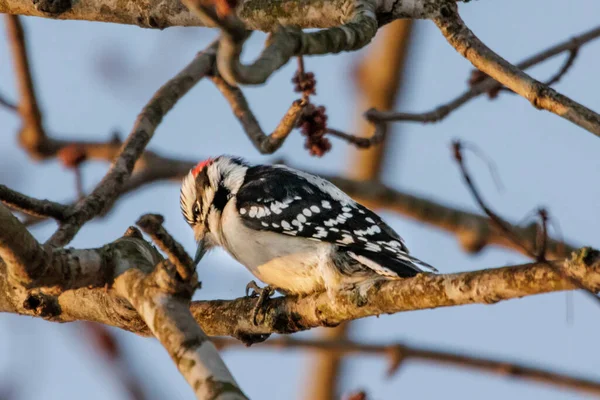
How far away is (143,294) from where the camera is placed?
3211 millimetres

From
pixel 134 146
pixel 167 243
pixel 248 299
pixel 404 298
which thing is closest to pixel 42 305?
pixel 248 299

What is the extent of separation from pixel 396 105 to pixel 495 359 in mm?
4612

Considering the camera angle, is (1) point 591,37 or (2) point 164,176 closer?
(1) point 591,37

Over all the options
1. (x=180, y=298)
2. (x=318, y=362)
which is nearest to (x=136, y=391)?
(x=180, y=298)

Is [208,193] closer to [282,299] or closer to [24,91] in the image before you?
[282,299]

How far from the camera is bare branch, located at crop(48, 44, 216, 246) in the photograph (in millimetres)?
4369

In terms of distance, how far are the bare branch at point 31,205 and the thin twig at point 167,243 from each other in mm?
1368

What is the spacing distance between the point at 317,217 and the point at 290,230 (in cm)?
18

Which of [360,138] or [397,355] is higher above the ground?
[360,138]

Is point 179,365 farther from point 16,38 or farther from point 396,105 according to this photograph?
point 396,105

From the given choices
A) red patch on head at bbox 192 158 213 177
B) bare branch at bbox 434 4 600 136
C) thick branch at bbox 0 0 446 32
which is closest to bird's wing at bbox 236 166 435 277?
red patch on head at bbox 192 158 213 177

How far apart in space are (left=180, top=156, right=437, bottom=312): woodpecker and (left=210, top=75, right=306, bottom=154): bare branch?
383mm

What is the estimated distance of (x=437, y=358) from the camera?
5.85 m

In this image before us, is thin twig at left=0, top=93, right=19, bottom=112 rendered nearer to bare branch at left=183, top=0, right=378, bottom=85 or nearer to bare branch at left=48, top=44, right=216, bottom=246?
bare branch at left=48, top=44, right=216, bottom=246
